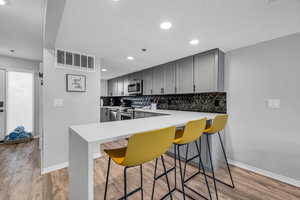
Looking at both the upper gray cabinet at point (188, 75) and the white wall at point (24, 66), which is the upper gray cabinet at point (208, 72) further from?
the white wall at point (24, 66)

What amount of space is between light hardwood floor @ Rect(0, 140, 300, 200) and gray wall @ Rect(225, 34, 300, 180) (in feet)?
1.03

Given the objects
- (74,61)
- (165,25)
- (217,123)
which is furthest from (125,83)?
(217,123)

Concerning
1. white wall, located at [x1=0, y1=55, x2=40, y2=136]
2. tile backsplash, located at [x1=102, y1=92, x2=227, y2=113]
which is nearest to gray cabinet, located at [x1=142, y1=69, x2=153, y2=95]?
tile backsplash, located at [x1=102, y1=92, x2=227, y2=113]

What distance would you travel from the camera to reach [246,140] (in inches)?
89.6

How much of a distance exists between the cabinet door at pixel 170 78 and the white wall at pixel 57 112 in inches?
69.8

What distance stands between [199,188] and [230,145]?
44.3 inches

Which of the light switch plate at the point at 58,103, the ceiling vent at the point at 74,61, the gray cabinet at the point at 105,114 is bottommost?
the gray cabinet at the point at 105,114

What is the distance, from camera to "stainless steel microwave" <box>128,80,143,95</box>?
4016 millimetres

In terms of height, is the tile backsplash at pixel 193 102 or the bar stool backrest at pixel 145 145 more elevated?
the tile backsplash at pixel 193 102

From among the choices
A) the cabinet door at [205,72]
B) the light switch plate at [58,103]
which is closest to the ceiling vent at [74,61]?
the light switch plate at [58,103]

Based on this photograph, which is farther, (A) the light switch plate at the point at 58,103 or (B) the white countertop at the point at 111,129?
(A) the light switch plate at the point at 58,103

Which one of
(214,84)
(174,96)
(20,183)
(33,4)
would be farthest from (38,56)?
(214,84)

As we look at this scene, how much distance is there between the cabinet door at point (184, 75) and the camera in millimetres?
2744

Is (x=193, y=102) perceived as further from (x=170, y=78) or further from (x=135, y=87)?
(x=135, y=87)
